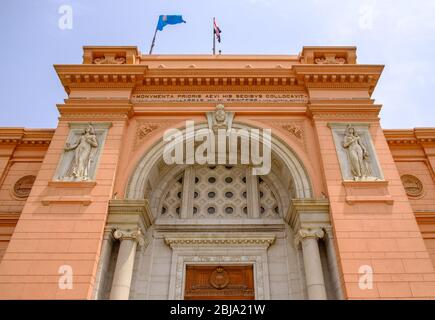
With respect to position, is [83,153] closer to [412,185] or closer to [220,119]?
[220,119]

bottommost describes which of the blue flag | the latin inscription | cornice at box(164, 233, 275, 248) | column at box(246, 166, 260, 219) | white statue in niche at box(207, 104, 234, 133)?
cornice at box(164, 233, 275, 248)

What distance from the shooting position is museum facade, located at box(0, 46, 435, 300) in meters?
7.96

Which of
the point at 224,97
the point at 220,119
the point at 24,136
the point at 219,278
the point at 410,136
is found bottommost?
the point at 219,278

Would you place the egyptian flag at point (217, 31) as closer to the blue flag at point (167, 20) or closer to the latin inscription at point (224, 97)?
the blue flag at point (167, 20)

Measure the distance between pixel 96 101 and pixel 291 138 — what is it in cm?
611

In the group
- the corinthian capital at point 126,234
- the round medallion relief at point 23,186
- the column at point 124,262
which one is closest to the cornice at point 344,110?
the corinthian capital at point 126,234

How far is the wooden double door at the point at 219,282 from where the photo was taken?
29.1 feet

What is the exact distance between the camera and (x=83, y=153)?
973cm

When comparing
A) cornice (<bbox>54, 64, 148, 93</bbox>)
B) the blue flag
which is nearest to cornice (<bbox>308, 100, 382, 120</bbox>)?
cornice (<bbox>54, 64, 148, 93</bbox>)

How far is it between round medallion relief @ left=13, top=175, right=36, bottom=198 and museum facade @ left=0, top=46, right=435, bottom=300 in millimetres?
74

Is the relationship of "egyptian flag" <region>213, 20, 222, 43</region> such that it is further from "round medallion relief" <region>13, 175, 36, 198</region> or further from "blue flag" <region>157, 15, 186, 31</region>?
"round medallion relief" <region>13, 175, 36, 198</region>

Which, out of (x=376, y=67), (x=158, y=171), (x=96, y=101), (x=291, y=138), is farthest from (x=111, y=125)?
(x=376, y=67)

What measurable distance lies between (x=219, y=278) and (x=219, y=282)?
0.34 ft

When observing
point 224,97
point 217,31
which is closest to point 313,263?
point 224,97
